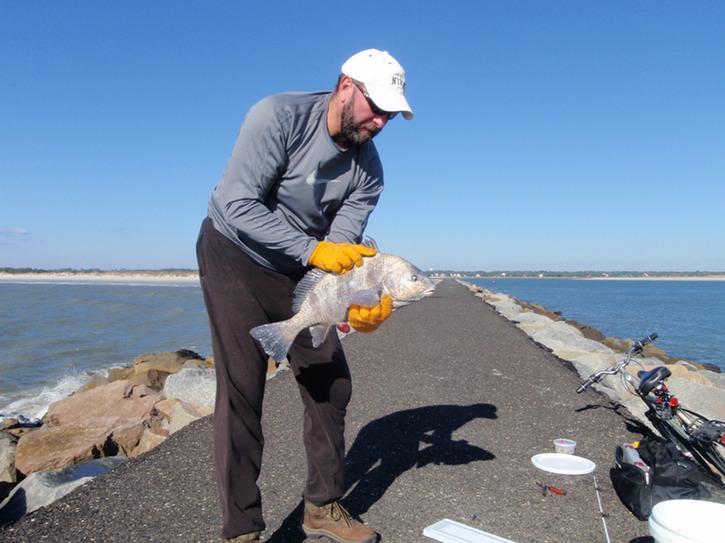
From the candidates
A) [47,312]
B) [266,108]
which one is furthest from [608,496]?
[47,312]

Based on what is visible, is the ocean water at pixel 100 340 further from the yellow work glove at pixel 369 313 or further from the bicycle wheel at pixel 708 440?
the bicycle wheel at pixel 708 440

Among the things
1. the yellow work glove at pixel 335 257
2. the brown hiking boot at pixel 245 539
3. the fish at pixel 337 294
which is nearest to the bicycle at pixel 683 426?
the fish at pixel 337 294

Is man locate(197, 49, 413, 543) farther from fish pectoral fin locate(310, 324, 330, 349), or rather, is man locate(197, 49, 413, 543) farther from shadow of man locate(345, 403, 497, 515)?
shadow of man locate(345, 403, 497, 515)

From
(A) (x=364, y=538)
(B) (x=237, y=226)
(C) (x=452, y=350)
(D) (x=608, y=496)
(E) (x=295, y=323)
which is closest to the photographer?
(B) (x=237, y=226)

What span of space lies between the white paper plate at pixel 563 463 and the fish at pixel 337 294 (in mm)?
2532

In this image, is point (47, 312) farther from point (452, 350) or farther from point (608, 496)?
point (608, 496)

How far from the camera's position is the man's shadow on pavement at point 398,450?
4445mm

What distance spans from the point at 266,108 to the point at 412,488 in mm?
3050

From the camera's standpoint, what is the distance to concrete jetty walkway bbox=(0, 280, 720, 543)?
402cm

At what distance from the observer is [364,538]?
368cm

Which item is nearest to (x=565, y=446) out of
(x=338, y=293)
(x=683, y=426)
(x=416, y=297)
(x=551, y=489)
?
(x=551, y=489)

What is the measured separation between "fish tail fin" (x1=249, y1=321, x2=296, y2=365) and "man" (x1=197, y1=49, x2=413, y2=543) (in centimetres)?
10

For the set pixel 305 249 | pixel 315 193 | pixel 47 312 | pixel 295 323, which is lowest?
pixel 47 312

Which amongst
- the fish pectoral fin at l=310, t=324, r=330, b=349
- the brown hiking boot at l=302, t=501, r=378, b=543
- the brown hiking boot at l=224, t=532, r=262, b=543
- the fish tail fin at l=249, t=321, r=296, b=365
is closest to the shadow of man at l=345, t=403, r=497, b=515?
the brown hiking boot at l=302, t=501, r=378, b=543
